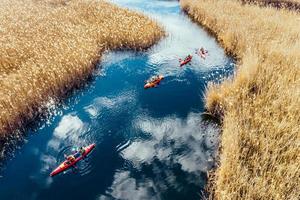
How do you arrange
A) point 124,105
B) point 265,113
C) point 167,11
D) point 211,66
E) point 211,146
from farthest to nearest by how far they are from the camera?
point 167,11 → point 211,66 → point 124,105 → point 211,146 → point 265,113

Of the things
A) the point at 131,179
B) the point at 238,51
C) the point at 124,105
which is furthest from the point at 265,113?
the point at 238,51

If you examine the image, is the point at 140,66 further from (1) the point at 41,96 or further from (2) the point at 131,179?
(2) the point at 131,179

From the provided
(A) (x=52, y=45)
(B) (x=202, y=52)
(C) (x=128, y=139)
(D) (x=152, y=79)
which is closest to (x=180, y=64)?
(B) (x=202, y=52)

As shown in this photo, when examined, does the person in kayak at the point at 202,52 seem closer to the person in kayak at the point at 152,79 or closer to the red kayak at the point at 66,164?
the person in kayak at the point at 152,79

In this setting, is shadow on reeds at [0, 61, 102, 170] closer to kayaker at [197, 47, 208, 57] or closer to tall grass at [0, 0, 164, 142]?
tall grass at [0, 0, 164, 142]

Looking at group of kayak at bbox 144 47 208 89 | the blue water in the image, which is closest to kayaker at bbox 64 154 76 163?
the blue water

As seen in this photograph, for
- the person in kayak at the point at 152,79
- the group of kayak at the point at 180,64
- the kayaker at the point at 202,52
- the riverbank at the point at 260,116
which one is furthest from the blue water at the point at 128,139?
the riverbank at the point at 260,116

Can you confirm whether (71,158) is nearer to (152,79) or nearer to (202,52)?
(152,79)
